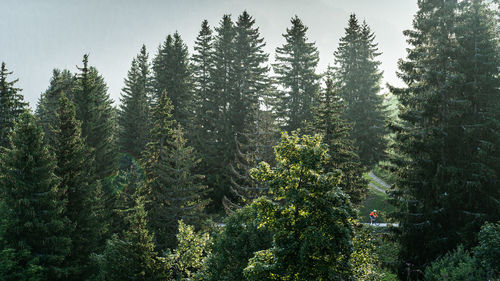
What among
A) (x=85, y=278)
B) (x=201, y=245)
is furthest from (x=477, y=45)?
(x=85, y=278)

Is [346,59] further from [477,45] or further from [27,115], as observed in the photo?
[27,115]

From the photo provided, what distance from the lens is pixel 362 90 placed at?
128 feet

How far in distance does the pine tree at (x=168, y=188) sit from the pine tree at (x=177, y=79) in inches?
450

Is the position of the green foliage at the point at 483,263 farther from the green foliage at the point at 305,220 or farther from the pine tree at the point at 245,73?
the pine tree at the point at 245,73

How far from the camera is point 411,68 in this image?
64.1 feet

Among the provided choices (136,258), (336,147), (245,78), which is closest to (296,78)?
(245,78)

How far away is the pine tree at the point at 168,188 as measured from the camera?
24484 millimetres

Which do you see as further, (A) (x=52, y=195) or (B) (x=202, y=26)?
(B) (x=202, y=26)

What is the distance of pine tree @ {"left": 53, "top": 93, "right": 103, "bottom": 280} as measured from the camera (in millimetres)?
23062

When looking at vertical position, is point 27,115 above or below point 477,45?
below

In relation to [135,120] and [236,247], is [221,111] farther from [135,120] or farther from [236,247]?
[236,247]

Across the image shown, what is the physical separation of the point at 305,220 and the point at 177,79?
3455 centimetres

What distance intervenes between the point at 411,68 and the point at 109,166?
1070 inches

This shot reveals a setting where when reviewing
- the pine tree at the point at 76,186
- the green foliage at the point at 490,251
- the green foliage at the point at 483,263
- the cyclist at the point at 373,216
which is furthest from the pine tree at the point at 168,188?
the green foliage at the point at 490,251
